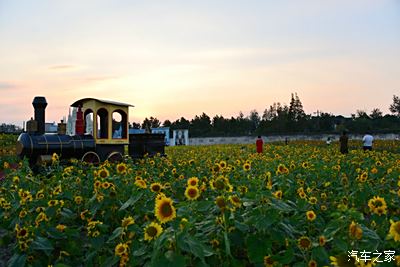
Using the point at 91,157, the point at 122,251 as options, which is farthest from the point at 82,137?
the point at 122,251

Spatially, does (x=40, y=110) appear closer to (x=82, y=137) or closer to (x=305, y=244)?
(x=82, y=137)

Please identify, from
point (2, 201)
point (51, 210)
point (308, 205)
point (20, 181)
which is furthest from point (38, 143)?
point (308, 205)

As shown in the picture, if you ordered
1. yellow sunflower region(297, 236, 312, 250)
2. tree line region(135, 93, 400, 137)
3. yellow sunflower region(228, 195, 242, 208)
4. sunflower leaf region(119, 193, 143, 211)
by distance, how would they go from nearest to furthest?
yellow sunflower region(297, 236, 312, 250) → yellow sunflower region(228, 195, 242, 208) → sunflower leaf region(119, 193, 143, 211) → tree line region(135, 93, 400, 137)

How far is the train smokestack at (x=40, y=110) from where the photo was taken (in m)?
8.55

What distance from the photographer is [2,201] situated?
135 inches

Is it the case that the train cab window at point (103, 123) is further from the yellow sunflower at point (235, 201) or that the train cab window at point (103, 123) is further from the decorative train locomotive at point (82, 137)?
the yellow sunflower at point (235, 201)

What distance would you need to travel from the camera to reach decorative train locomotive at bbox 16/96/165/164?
8.45 m

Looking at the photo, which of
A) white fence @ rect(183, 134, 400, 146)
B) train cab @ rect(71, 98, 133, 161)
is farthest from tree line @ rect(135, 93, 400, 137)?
train cab @ rect(71, 98, 133, 161)

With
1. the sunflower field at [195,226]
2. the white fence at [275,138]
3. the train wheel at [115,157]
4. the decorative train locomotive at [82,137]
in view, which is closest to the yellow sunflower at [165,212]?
the sunflower field at [195,226]

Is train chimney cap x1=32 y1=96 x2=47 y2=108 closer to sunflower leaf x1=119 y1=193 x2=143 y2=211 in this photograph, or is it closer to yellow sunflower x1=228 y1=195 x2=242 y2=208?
sunflower leaf x1=119 y1=193 x2=143 y2=211

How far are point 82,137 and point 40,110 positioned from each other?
112 cm

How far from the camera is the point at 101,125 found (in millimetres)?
10477

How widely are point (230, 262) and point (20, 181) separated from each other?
2.59 meters

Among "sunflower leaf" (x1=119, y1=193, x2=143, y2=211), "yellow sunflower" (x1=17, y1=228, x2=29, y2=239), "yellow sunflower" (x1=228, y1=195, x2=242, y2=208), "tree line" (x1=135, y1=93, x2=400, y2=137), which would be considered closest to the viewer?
"yellow sunflower" (x1=228, y1=195, x2=242, y2=208)
